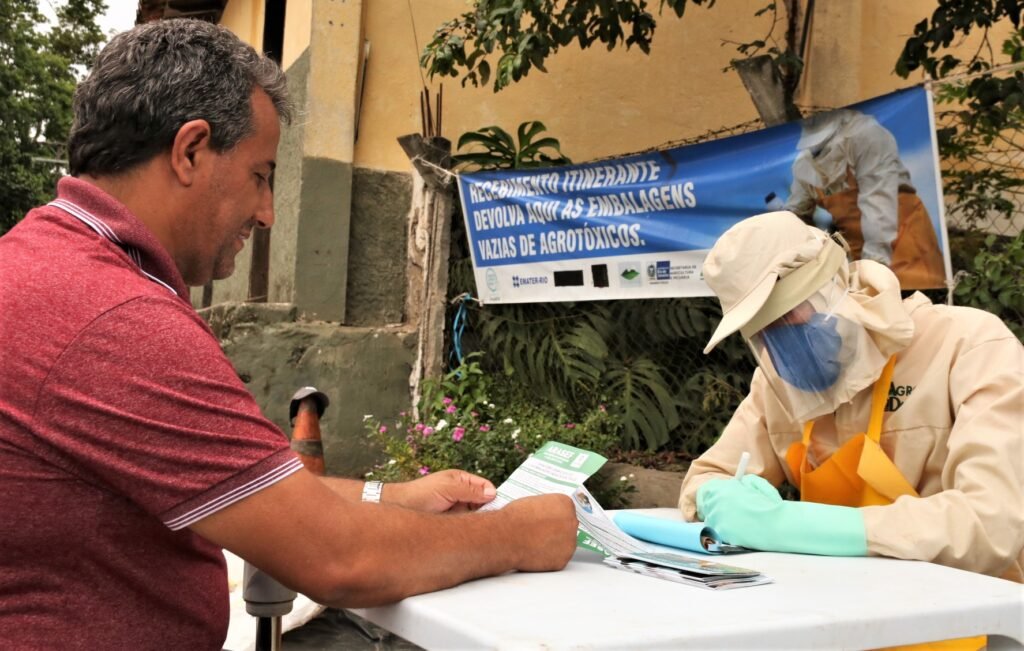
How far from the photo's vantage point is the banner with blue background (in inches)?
148

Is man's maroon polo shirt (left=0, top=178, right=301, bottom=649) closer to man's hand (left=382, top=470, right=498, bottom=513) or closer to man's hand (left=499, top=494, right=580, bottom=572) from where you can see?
man's hand (left=499, top=494, right=580, bottom=572)

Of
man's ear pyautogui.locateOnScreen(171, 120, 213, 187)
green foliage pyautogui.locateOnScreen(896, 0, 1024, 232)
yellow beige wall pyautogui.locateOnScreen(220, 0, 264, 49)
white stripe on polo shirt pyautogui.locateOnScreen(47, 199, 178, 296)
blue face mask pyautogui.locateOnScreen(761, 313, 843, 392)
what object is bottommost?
blue face mask pyautogui.locateOnScreen(761, 313, 843, 392)

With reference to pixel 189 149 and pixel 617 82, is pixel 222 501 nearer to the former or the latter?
pixel 189 149

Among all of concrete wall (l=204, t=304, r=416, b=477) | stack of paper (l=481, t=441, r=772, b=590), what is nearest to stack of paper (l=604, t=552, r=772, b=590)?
stack of paper (l=481, t=441, r=772, b=590)

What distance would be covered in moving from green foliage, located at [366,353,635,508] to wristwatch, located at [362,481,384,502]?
2.73 m

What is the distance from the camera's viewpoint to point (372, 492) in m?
2.00

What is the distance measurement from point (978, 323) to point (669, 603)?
3.64 ft

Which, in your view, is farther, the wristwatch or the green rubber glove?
the wristwatch

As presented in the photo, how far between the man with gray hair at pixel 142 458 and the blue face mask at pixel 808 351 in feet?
2.75

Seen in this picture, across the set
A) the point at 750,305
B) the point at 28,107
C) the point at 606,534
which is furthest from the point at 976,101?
the point at 28,107

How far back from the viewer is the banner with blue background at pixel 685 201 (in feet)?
12.3

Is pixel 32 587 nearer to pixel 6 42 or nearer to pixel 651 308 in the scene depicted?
pixel 651 308

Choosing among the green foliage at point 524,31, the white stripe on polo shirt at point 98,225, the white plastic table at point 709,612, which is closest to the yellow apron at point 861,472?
the white plastic table at point 709,612

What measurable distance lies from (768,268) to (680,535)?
60 cm
